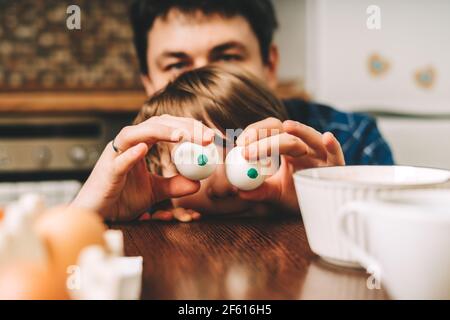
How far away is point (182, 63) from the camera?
3.66 feet

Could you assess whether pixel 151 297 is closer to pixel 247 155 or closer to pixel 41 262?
pixel 41 262

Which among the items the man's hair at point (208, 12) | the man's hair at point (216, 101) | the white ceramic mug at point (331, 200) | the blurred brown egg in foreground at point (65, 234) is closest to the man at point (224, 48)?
the man's hair at point (208, 12)

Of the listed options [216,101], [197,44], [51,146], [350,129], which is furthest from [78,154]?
[216,101]

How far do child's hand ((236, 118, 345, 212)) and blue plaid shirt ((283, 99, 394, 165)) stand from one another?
47 centimetres

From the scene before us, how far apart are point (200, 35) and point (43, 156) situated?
879 millimetres

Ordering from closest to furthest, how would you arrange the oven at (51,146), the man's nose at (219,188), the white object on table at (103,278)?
the white object on table at (103,278) → the man's nose at (219,188) → the oven at (51,146)

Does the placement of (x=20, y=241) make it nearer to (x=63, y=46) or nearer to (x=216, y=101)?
(x=216, y=101)

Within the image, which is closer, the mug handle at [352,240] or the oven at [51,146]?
the mug handle at [352,240]

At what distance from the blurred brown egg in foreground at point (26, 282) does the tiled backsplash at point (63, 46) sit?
194 cm

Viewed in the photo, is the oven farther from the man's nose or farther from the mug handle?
the mug handle

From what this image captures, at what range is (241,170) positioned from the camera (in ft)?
1.71

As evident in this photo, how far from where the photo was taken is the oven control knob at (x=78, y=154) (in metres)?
1.77

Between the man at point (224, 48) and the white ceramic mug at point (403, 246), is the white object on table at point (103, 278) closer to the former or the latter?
the white ceramic mug at point (403, 246)

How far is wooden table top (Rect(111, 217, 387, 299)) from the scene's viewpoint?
12.7 inches
